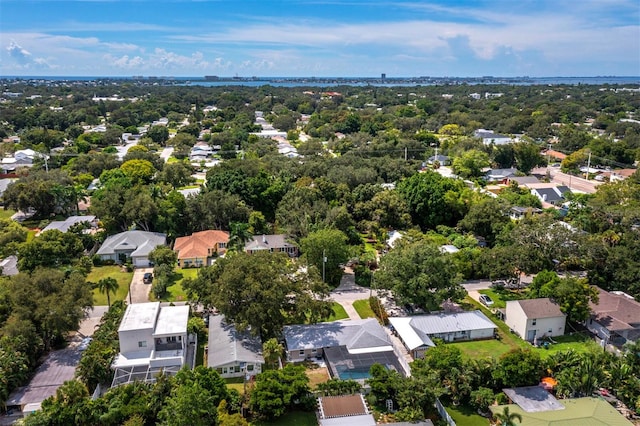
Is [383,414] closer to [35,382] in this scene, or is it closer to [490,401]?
[490,401]

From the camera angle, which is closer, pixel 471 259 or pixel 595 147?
pixel 471 259

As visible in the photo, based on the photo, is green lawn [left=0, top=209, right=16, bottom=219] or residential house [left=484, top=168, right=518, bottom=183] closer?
green lawn [left=0, top=209, right=16, bottom=219]

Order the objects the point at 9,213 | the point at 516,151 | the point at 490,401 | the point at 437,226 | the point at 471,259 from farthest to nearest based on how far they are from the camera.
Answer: the point at 516,151, the point at 9,213, the point at 437,226, the point at 471,259, the point at 490,401

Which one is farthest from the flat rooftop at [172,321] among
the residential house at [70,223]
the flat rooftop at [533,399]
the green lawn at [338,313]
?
the residential house at [70,223]

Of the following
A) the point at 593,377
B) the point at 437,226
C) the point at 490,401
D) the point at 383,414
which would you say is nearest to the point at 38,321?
the point at 383,414

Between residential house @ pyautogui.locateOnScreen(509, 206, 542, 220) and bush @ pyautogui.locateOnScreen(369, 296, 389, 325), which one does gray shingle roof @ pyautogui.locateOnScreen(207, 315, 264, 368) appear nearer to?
bush @ pyautogui.locateOnScreen(369, 296, 389, 325)

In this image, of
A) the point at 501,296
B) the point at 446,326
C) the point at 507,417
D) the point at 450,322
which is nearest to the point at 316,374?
the point at 446,326

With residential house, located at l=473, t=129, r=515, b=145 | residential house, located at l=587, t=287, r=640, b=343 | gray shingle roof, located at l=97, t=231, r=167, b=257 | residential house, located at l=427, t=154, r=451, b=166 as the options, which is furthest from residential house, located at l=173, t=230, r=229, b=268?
residential house, located at l=473, t=129, r=515, b=145

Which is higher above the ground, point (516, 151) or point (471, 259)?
point (516, 151)
